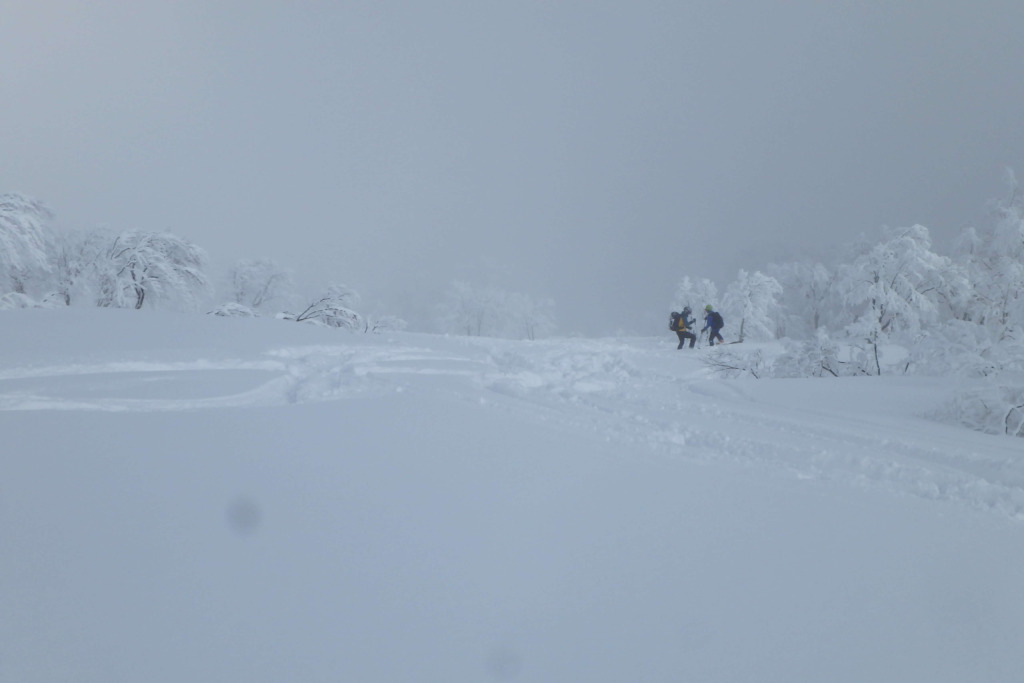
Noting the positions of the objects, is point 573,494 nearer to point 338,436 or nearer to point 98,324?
Answer: point 338,436

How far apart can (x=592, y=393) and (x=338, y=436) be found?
183 inches

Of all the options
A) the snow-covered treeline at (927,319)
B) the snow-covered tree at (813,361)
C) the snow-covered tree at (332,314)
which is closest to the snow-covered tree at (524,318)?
the snow-covered treeline at (927,319)

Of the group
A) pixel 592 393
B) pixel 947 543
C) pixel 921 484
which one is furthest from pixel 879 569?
pixel 592 393

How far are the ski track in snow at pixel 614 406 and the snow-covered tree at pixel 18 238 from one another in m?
9.14

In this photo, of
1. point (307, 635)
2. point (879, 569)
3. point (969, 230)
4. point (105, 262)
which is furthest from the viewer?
point (969, 230)

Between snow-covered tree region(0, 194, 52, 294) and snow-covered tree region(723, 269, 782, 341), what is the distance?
93.6ft

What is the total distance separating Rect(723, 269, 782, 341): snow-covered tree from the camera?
31.1 metres

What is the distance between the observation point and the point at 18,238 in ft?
42.2

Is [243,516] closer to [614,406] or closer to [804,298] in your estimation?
[614,406]

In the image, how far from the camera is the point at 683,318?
17703 millimetres

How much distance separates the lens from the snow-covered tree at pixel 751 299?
3114cm

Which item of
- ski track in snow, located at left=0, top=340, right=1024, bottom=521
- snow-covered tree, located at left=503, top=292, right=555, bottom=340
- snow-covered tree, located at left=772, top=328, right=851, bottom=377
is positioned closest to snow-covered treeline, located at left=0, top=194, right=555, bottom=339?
ski track in snow, located at left=0, top=340, right=1024, bottom=521

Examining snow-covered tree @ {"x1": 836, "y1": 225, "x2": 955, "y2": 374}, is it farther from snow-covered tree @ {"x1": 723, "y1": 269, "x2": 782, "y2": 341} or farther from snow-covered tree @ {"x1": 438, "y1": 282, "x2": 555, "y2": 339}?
snow-covered tree @ {"x1": 438, "y1": 282, "x2": 555, "y2": 339}

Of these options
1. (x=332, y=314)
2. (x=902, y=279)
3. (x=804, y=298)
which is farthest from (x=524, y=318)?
(x=332, y=314)
